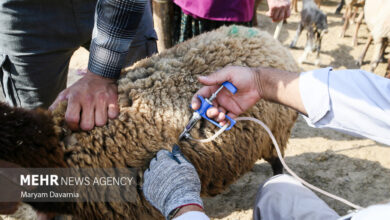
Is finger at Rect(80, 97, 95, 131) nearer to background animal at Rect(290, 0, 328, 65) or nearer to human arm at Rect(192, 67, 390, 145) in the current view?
human arm at Rect(192, 67, 390, 145)

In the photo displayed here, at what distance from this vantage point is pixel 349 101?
1348mm

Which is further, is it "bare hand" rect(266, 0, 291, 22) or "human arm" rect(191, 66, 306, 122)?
"bare hand" rect(266, 0, 291, 22)

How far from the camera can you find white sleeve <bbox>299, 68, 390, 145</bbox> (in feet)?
4.24

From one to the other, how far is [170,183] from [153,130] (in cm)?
47

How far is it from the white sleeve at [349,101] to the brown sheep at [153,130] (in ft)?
2.17

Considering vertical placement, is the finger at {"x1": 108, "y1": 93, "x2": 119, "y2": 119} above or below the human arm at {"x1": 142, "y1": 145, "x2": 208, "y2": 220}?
above

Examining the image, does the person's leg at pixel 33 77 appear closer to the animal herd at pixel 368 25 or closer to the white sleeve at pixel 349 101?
the white sleeve at pixel 349 101

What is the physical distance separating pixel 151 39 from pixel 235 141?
1.24 metres

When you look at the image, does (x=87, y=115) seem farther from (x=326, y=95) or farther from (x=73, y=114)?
(x=326, y=95)

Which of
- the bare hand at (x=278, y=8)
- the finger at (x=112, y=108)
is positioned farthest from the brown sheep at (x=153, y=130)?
the bare hand at (x=278, y=8)

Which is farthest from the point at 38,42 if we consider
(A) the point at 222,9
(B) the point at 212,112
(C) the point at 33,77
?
(A) the point at 222,9

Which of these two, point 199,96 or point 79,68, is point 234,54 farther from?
point 79,68

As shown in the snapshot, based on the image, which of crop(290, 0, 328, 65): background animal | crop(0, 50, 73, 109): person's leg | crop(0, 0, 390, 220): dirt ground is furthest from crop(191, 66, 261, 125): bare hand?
crop(290, 0, 328, 65): background animal

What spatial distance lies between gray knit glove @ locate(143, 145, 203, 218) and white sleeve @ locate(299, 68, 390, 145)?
0.75 metres
